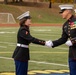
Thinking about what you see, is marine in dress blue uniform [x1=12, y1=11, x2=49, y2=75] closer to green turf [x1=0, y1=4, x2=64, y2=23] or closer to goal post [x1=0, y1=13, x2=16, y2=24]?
goal post [x1=0, y1=13, x2=16, y2=24]

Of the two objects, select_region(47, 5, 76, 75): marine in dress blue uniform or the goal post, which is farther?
the goal post

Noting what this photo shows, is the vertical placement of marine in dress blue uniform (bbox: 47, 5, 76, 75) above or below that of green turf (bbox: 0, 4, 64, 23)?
above

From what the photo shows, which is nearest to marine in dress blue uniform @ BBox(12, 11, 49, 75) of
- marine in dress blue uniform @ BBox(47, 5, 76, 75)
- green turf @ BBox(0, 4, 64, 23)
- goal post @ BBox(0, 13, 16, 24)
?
marine in dress blue uniform @ BBox(47, 5, 76, 75)

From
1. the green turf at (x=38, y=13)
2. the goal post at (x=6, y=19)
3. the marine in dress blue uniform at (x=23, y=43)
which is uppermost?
the marine in dress blue uniform at (x=23, y=43)

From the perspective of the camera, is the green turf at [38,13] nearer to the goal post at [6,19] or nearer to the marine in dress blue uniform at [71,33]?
the goal post at [6,19]

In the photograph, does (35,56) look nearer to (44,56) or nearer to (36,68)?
(44,56)

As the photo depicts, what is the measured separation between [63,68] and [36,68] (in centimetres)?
86

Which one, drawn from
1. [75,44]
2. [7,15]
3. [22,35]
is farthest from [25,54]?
[7,15]

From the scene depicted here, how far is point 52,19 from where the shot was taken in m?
62.3

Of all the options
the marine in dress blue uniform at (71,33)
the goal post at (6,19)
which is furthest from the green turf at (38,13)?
the marine in dress blue uniform at (71,33)

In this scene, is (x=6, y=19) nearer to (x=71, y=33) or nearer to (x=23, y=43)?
(x=23, y=43)

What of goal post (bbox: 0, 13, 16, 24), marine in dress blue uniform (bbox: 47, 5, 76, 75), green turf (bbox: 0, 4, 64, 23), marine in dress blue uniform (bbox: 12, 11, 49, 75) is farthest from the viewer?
green turf (bbox: 0, 4, 64, 23)

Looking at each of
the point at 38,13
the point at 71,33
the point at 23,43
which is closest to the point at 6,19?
the point at 38,13

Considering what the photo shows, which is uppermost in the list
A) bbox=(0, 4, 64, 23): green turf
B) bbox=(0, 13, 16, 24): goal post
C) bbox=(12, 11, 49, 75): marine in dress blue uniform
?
bbox=(12, 11, 49, 75): marine in dress blue uniform
